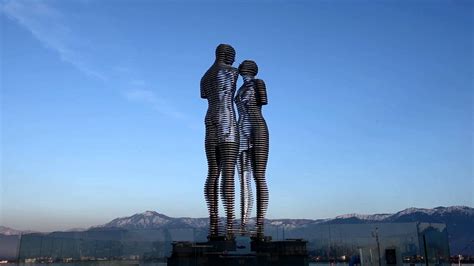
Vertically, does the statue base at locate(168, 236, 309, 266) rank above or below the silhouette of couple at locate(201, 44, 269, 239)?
below

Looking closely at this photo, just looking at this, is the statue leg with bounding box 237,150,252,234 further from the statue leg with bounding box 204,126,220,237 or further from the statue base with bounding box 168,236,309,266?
the statue leg with bounding box 204,126,220,237

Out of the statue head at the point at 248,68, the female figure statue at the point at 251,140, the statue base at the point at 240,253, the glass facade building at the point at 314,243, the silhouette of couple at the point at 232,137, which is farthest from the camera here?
the statue head at the point at 248,68

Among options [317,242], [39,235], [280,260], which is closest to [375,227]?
[317,242]

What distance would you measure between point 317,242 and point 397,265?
8.70 metres

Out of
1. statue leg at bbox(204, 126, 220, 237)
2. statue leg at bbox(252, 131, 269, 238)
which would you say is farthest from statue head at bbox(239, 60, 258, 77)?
statue leg at bbox(204, 126, 220, 237)

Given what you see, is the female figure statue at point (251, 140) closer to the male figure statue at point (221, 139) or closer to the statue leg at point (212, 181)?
the male figure statue at point (221, 139)

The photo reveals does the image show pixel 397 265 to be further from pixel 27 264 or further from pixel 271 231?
pixel 27 264

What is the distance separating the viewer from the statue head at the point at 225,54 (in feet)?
87.1

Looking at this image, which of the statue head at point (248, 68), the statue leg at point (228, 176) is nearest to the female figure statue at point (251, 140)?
the statue head at point (248, 68)

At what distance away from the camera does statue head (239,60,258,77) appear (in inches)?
1084

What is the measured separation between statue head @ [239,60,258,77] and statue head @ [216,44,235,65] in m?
0.93

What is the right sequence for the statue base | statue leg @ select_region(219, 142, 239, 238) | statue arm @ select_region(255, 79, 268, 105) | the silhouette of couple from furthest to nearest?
1. statue arm @ select_region(255, 79, 268, 105)
2. the silhouette of couple
3. statue leg @ select_region(219, 142, 239, 238)
4. the statue base

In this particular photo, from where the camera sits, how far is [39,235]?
69.5ft

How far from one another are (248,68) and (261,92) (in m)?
1.70
